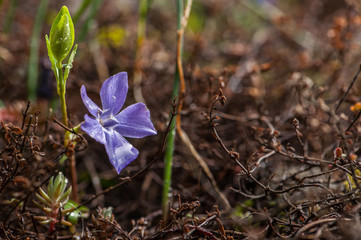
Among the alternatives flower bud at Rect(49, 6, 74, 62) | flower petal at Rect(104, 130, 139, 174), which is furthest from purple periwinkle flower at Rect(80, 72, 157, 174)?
flower bud at Rect(49, 6, 74, 62)

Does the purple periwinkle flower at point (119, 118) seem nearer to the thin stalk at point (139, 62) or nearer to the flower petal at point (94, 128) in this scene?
the flower petal at point (94, 128)

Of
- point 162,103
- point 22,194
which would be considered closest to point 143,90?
point 162,103

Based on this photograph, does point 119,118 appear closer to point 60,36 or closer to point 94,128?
point 94,128

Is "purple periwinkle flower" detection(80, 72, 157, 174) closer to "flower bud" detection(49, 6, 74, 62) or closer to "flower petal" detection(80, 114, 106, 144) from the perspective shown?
"flower petal" detection(80, 114, 106, 144)

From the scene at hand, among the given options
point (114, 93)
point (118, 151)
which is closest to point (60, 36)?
point (114, 93)

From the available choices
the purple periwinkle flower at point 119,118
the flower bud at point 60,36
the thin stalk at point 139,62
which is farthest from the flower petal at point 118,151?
the thin stalk at point 139,62
